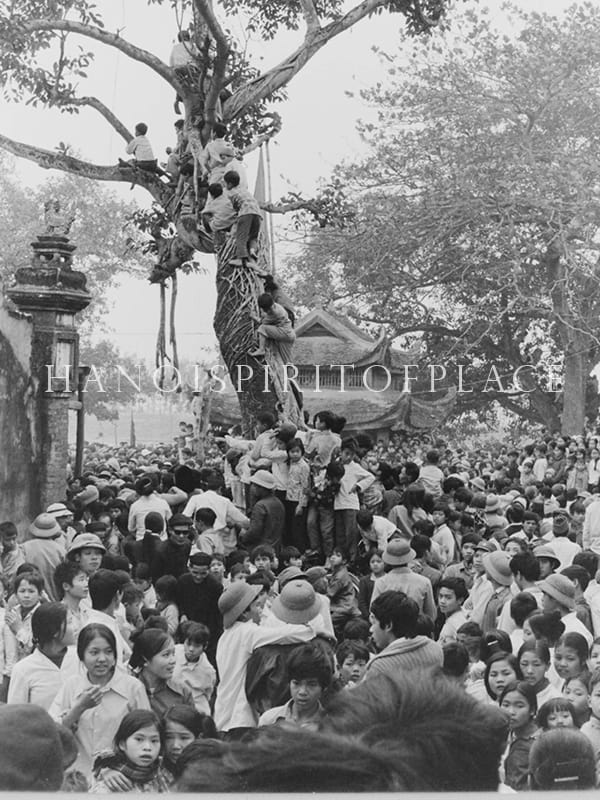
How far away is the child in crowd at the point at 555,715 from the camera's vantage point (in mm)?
4473

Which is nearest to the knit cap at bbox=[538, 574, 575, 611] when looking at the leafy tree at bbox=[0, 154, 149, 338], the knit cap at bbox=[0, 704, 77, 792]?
the knit cap at bbox=[0, 704, 77, 792]

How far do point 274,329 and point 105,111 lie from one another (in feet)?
13.0

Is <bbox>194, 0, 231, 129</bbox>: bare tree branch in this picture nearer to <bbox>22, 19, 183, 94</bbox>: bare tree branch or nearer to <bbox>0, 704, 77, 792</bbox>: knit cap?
<bbox>22, 19, 183, 94</bbox>: bare tree branch

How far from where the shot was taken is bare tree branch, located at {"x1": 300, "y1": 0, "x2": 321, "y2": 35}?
1377cm

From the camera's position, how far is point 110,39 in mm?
13180

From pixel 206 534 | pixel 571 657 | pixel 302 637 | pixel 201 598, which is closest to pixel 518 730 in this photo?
pixel 571 657

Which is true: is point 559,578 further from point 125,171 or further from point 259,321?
point 125,171

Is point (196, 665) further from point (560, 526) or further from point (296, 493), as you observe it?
point (296, 493)

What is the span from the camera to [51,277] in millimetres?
11617

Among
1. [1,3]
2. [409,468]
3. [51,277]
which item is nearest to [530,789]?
[409,468]

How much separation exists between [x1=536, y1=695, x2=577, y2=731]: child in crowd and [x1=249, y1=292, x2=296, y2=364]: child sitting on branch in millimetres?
7600

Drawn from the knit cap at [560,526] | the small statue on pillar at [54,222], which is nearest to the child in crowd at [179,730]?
the knit cap at [560,526]

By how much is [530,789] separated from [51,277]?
28.4 ft

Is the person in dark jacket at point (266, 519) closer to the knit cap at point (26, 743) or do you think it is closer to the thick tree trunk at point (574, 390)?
the knit cap at point (26, 743)
